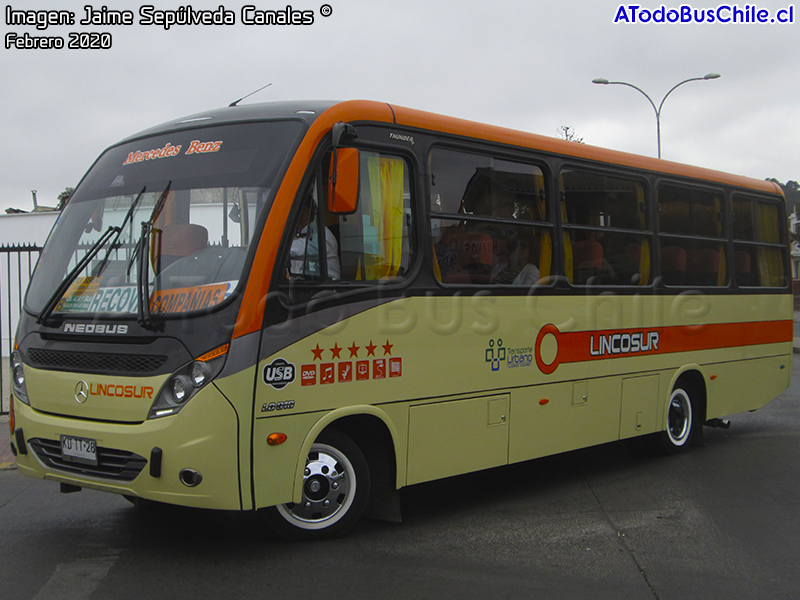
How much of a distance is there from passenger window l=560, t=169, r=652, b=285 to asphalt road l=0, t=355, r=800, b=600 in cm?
204

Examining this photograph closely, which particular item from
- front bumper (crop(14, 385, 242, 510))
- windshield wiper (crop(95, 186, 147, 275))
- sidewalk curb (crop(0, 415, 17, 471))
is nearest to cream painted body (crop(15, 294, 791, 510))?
front bumper (crop(14, 385, 242, 510))

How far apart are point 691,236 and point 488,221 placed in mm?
3601

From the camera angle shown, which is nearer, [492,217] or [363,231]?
[363,231]

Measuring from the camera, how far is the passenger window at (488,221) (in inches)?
246

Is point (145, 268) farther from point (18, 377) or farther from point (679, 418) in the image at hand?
point (679, 418)

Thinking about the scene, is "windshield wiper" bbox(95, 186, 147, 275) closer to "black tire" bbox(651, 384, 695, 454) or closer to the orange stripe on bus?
the orange stripe on bus

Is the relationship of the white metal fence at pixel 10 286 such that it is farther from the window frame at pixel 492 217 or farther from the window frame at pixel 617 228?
the window frame at pixel 617 228

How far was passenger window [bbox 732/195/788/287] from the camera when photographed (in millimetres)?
9875

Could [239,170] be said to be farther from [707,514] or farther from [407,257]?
[707,514]

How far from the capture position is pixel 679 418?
357 inches

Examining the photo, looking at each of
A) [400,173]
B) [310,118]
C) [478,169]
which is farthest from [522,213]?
[310,118]

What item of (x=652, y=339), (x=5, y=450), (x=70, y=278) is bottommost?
(x=5, y=450)

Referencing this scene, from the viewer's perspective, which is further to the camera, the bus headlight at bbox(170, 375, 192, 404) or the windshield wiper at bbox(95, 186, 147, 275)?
the windshield wiper at bbox(95, 186, 147, 275)

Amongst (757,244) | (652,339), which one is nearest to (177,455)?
(652,339)
